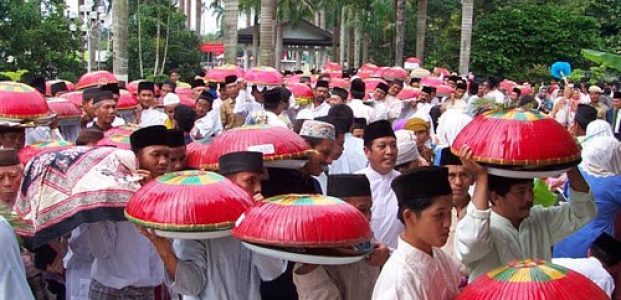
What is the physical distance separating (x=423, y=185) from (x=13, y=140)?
14.6 ft

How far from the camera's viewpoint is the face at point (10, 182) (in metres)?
5.24

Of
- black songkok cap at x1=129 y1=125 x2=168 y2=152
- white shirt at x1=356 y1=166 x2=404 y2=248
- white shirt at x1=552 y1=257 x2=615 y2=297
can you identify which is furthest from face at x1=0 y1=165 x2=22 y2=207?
white shirt at x1=552 y1=257 x2=615 y2=297

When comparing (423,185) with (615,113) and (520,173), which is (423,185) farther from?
(615,113)

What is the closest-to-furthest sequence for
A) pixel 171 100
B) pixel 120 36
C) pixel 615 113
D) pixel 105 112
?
pixel 105 112
pixel 171 100
pixel 615 113
pixel 120 36

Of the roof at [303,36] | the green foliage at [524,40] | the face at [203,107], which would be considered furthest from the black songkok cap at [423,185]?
the roof at [303,36]

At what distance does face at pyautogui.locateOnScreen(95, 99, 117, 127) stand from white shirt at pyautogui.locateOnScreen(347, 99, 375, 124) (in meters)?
4.83

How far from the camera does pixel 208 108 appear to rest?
1207cm

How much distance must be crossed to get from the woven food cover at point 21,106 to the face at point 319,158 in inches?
104

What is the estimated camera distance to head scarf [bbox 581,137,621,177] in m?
7.19

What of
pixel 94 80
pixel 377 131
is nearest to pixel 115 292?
pixel 377 131

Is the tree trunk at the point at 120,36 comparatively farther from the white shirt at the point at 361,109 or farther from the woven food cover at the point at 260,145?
the woven food cover at the point at 260,145

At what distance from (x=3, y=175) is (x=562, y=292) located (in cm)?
366

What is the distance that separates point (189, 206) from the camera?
13.5ft

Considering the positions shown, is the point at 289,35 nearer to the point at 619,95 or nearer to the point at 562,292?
the point at 619,95
